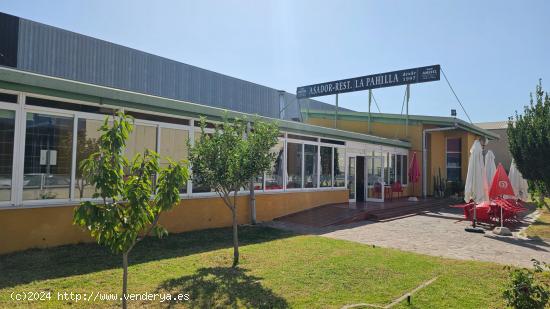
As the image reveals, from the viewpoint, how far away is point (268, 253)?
773 cm

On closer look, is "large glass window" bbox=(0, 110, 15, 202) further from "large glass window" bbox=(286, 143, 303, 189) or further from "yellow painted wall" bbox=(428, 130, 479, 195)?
"yellow painted wall" bbox=(428, 130, 479, 195)

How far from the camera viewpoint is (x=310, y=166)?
555 inches

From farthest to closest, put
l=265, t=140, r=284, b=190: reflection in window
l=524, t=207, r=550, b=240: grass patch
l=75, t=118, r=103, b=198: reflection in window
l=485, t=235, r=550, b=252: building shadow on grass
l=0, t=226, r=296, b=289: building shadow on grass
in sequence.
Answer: l=265, t=140, r=284, b=190: reflection in window, l=524, t=207, r=550, b=240: grass patch, l=485, t=235, r=550, b=252: building shadow on grass, l=75, t=118, r=103, b=198: reflection in window, l=0, t=226, r=296, b=289: building shadow on grass

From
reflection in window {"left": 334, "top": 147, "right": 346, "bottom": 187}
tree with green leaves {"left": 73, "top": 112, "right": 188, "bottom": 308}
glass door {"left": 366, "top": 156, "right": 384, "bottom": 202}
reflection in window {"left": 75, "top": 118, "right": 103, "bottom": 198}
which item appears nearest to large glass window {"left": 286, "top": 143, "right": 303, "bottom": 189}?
reflection in window {"left": 334, "top": 147, "right": 346, "bottom": 187}

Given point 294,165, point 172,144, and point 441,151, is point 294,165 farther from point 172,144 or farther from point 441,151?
point 441,151

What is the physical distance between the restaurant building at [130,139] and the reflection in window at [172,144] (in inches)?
1.0

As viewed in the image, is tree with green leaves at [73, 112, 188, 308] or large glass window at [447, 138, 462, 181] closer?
tree with green leaves at [73, 112, 188, 308]

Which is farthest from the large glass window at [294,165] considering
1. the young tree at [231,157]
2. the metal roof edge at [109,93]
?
the young tree at [231,157]

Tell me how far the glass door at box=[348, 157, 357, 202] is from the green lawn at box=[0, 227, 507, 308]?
8252 mm

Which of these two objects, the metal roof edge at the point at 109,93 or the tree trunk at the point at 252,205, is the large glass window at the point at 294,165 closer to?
the metal roof edge at the point at 109,93

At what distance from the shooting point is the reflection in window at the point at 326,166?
48.3ft

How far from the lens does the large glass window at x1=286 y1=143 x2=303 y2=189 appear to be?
13.1m

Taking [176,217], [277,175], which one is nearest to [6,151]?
[176,217]

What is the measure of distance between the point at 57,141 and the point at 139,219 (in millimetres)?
4557
